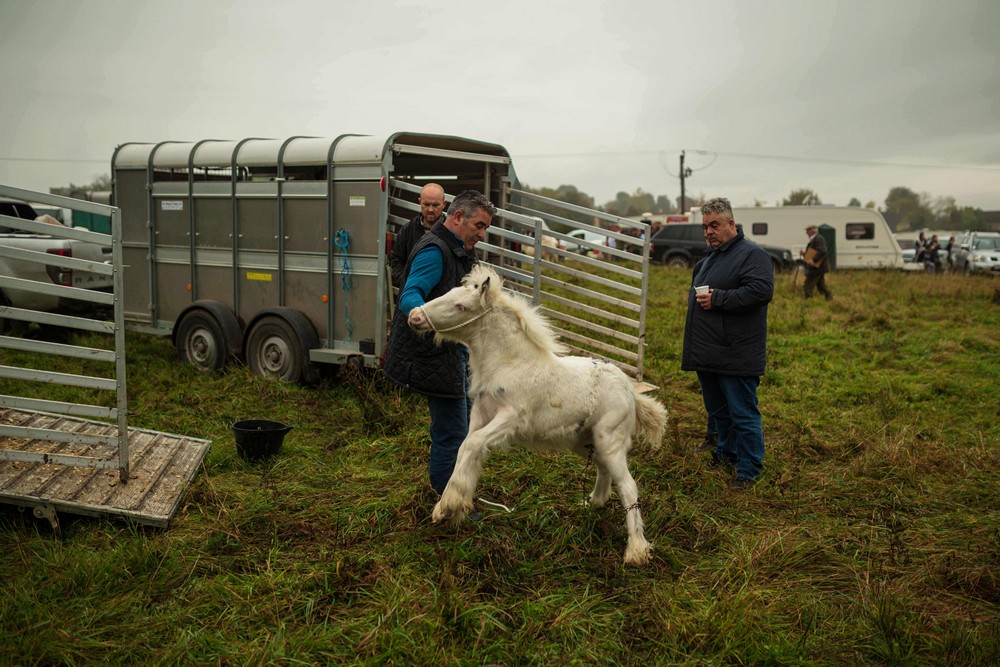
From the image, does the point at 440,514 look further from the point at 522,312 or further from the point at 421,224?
the point at 421,224

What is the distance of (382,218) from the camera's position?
24.1ft

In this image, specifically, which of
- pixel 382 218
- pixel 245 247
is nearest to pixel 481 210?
pixel 382 218

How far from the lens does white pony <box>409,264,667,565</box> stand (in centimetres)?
396

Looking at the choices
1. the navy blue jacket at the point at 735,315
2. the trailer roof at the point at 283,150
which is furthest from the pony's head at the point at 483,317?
the trailer roof at the point at 283,150

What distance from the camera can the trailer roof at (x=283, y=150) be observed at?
7.57 meters

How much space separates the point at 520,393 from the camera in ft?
13.4

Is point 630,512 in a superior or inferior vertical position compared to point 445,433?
inferior

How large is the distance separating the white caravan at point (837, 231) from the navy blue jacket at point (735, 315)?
2161cm

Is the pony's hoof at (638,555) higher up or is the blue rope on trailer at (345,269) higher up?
the blue rope on trailer at (345,269)

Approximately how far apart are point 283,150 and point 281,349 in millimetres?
2200

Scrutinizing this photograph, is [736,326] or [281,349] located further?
[281,349]

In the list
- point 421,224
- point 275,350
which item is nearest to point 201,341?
point 275,350

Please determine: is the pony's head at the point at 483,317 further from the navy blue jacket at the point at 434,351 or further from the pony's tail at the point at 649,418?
the pony's tail at the point at 649,418

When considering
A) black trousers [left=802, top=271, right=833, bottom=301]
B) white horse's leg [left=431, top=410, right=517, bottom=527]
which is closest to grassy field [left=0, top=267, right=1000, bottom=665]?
white horse's leg [left=431, top=410, right=517, bottom=527]
